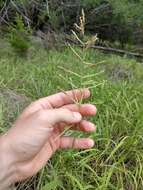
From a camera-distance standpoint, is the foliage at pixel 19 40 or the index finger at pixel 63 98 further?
the foliage at pixel 19 40

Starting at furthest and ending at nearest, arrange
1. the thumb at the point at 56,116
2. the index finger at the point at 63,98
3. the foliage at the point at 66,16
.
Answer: the foliage at the point at 66,16
the index finger at the point at 63,98
the thumb at the point at 56,116

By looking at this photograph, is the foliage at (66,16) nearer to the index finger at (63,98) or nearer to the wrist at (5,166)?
the index finger at (63,98)

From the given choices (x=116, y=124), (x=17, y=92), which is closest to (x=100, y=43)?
(x=17, y=92)

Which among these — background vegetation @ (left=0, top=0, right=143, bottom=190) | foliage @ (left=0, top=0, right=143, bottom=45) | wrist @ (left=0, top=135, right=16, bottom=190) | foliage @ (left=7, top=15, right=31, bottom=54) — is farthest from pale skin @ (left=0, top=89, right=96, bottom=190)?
foliage @ (left=0, top=0, right=143, bottom=45)

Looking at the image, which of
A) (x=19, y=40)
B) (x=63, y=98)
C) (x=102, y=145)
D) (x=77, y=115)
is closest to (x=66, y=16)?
(x=19, y=40)

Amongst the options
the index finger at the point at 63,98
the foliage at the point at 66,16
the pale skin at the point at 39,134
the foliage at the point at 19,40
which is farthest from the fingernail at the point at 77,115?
the foliage at the point at 66,16

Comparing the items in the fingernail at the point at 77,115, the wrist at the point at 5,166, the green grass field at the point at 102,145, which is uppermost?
the fingernail at the point at 77,115

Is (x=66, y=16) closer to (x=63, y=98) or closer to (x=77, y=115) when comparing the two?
(x=63, y=98)

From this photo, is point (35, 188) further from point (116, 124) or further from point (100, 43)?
point (100, 43)
